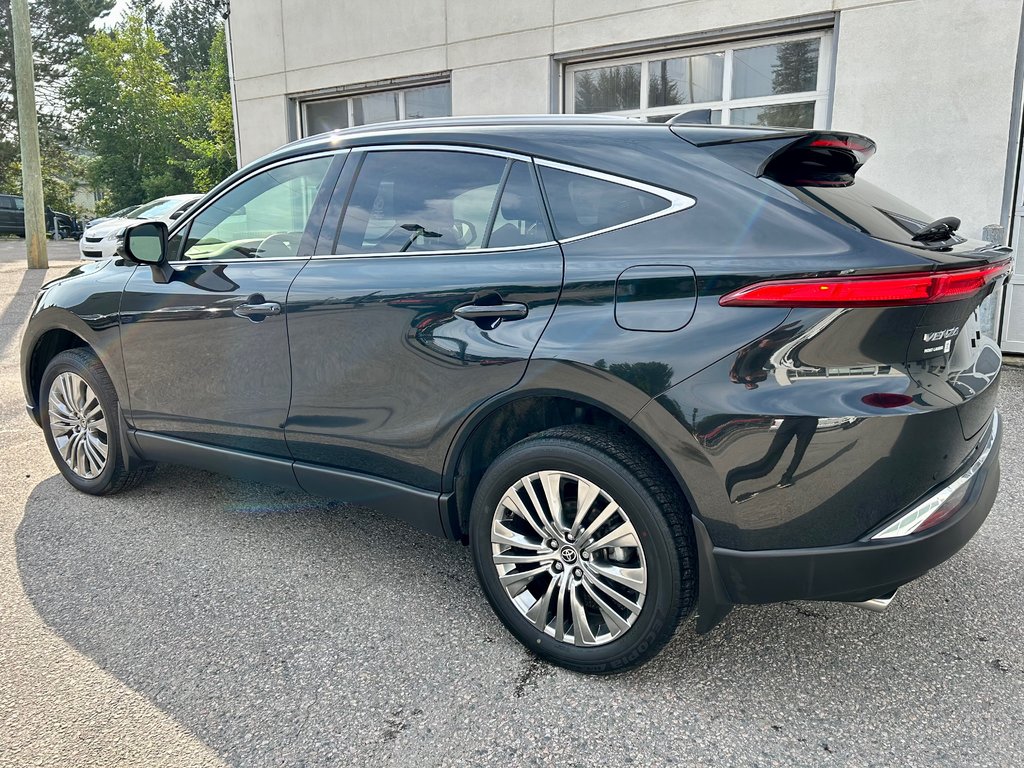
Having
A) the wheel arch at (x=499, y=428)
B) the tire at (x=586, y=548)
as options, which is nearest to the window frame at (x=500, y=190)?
the wheel arch at (x=499, y=428)

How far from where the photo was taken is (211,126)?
27.3 m

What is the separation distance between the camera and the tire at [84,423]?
3.81 m

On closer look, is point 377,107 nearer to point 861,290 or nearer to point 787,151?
point 787,151

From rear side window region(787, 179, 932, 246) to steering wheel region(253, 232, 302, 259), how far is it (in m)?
1.92

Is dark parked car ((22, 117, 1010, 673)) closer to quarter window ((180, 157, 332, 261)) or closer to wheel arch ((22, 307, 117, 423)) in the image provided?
quarter window ((180, 157, 332, 261))

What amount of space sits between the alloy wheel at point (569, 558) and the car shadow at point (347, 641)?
204mm

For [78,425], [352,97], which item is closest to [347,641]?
[78,425]

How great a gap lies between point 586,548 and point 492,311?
31.6 inches

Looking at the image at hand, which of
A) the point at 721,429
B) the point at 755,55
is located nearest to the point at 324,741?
the point at 721,429

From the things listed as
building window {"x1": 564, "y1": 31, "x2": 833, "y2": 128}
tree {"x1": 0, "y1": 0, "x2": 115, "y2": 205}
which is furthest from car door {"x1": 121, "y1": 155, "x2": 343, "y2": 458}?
tree {"x1": 0, "y1": 0, "x2": 115, "y2": 205}

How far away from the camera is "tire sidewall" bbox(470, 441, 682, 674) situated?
2195 mm

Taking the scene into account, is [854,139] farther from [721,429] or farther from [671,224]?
[721,429]

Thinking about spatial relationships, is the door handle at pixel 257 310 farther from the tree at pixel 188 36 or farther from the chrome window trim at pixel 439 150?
the tree at pixel 188 36

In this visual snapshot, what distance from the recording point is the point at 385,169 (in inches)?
116
